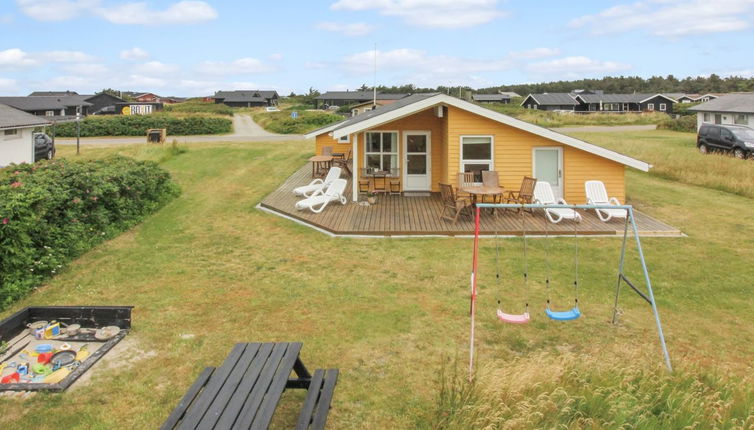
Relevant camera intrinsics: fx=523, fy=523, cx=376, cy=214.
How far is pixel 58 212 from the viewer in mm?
9852

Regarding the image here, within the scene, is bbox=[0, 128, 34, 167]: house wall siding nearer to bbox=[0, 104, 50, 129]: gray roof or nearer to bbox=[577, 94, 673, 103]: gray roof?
bbox=[0, 104, 50, 129]: gray roof

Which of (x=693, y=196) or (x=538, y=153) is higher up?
(x=538, y=153)

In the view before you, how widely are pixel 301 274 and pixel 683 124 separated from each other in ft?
136

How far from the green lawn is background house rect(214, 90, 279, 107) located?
87965 mm

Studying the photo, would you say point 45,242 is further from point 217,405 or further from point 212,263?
point 217,405

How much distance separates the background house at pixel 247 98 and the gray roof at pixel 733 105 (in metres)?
76.6

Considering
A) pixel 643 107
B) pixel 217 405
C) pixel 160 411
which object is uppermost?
pixel 643 107

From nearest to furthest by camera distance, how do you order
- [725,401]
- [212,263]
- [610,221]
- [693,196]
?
[725,401] < [212,263] < [610,221] < [693,196]

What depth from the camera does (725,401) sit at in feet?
16.4

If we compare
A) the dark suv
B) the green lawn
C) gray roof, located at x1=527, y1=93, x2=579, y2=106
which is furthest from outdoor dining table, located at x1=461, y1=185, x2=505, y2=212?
gray roof, located at x1=527, y1=93, x2=579, y2=106

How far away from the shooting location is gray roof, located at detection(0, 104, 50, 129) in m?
22.7

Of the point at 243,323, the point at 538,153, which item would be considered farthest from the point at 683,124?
the point at 243,323

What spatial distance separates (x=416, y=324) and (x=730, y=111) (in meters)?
37.5

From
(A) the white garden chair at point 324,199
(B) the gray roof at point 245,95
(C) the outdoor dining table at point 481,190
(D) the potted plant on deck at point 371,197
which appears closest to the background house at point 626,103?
(B) the gray roof at point 245,95
